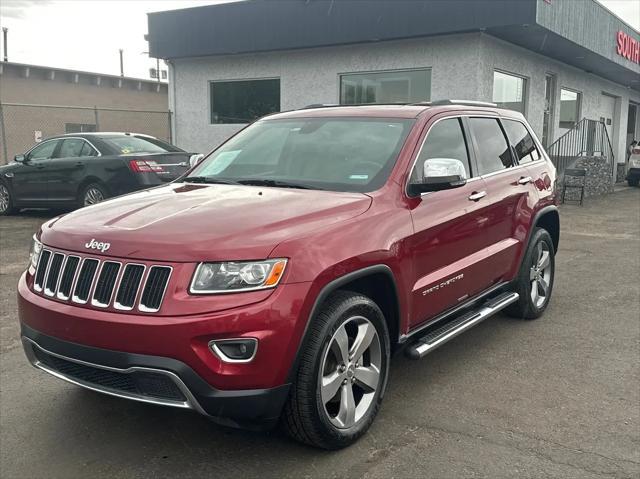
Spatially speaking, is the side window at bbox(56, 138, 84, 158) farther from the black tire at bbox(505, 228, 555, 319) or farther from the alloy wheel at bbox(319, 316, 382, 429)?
the alloy wheel at bbox(319, 316, 382, 429)

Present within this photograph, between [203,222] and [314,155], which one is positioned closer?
[203,222]

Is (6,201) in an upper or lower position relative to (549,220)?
lower

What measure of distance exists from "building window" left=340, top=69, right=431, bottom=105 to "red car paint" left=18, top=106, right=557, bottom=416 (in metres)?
10.7

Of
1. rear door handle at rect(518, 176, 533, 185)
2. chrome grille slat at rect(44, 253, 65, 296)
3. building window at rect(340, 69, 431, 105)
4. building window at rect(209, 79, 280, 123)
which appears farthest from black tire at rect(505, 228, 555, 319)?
building window at rect(209, 79, 280, 123)

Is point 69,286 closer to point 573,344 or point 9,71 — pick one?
point 573,344

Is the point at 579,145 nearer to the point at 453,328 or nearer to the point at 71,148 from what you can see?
the point at 71,148

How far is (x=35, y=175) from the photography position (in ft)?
38.1

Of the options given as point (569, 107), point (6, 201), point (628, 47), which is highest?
point (628, 47)

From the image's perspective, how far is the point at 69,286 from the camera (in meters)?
3.08

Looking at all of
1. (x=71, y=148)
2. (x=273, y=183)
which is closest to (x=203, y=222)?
(x=273, y=183)

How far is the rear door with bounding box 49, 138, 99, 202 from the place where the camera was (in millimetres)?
10875

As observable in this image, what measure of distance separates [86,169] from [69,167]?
0.46 m

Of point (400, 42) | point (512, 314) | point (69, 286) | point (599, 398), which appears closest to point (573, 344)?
point (512, 314)

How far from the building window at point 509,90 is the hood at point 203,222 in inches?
488
